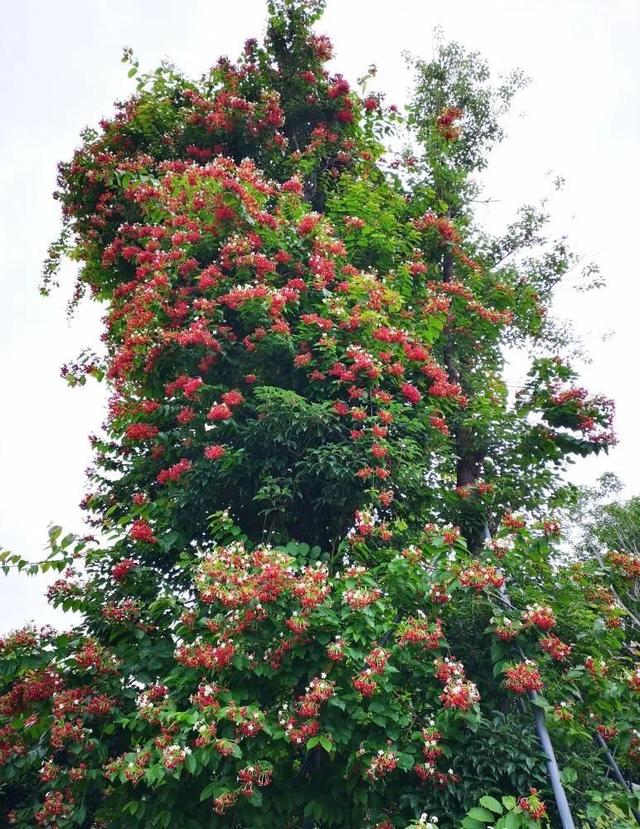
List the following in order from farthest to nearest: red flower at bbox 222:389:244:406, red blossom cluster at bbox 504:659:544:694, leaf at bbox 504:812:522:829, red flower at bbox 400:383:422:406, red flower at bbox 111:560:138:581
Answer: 1. red flower at bbox 400:383:422:406
2. red flower at bbox 222:389:244:406
3. red flower at bbox 111:560:138:581
4. red blossom cluster at bbox 504:659:544:694
5. leaf at bbox 504:812:522:829

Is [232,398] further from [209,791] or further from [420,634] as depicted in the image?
[209,791]

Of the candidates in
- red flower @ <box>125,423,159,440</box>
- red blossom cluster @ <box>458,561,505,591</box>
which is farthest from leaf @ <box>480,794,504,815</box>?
red flower @ <box>125,423,159,440</box>

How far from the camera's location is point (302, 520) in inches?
297

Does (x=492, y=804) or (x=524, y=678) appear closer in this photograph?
(x=492, y=804)

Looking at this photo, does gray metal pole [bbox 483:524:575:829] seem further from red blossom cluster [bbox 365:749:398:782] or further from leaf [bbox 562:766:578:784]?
red blossom cluster [bbox 365:749:398:782]

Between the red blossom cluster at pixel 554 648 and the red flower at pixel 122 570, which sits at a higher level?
the red flower at pixel 122 570

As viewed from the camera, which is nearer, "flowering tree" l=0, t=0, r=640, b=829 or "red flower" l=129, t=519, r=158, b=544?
"flowering tree" l=0, t=0, r=640, b=829

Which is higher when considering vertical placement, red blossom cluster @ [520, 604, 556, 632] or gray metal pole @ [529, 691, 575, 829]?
red blossom cluster @ [520, 604, 556, 632]

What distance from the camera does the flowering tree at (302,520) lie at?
4.61 m

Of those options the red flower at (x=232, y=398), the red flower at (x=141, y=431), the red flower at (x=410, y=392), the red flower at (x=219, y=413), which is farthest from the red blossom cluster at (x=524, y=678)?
the red flower at (x=141, y=431)

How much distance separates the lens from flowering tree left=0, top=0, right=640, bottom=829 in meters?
4.61

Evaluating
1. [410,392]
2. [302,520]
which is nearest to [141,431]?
[302,520]

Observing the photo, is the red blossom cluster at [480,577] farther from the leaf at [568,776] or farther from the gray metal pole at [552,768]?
the leaf at [568,776]

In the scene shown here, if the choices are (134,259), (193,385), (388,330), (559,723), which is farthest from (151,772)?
(134,259)
